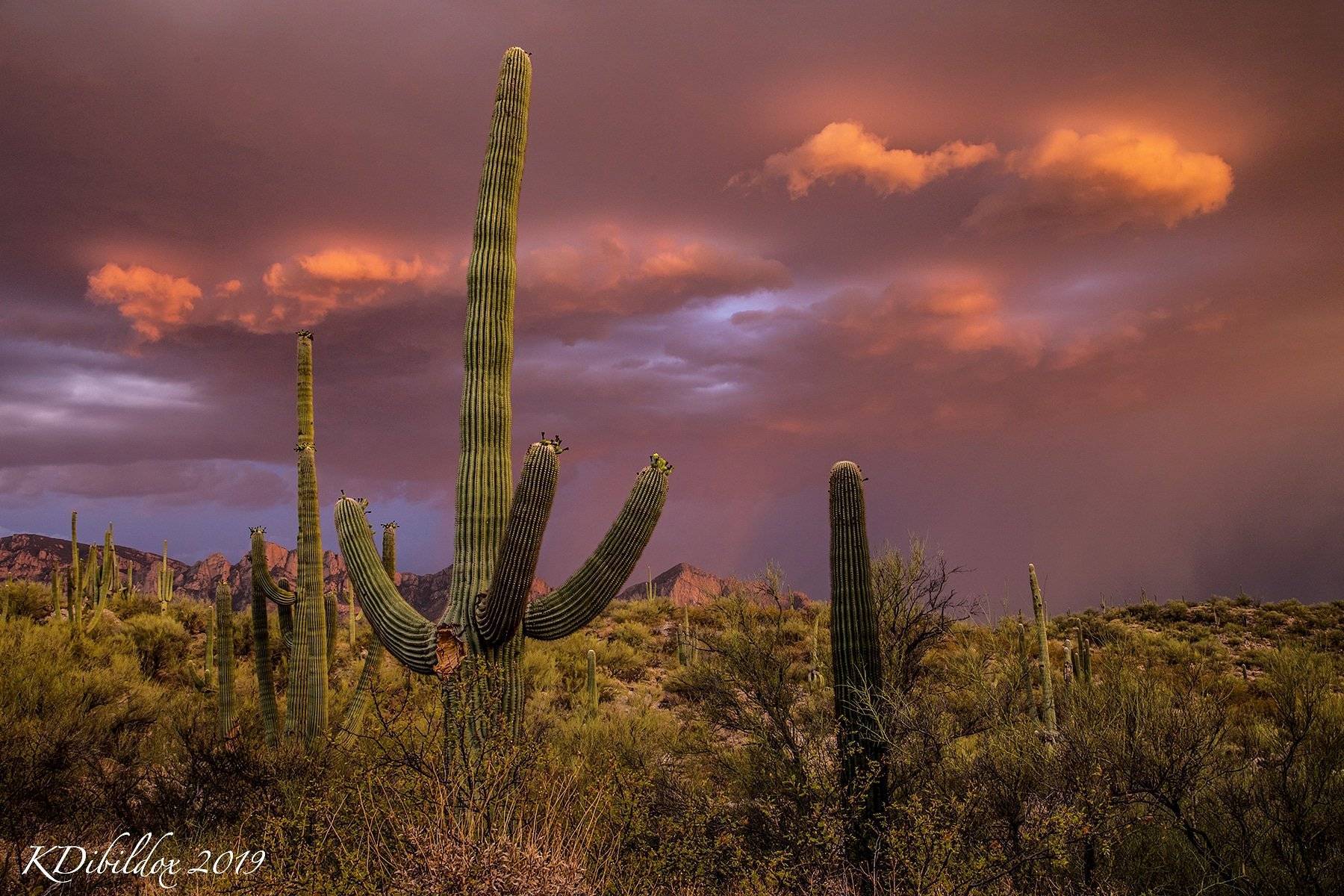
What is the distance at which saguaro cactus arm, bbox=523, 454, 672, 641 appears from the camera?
27.8 feet

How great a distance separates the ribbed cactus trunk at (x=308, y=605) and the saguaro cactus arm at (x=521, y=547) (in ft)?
13.9

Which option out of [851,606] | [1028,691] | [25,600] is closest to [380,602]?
[851,606]

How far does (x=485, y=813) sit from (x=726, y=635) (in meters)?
7.22

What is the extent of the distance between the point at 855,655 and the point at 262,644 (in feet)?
28.7

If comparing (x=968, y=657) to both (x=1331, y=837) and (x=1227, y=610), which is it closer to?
(x=1331, y=837)

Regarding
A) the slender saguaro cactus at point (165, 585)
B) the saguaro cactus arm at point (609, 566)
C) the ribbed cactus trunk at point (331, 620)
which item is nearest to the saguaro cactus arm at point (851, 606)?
the saguaro cactus arm at point (609, 566)

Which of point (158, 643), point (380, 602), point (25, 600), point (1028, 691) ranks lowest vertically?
point (1028, 691)

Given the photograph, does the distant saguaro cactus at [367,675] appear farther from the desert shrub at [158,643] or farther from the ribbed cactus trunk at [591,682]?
the desert shrub at [158,643]

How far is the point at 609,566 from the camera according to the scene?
8.55 metres

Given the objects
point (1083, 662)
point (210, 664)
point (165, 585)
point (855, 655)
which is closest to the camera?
point (855, 655)

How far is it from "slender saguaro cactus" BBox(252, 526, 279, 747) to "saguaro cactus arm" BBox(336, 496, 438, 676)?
3223 mm

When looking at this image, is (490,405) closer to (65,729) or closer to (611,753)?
(611,753)

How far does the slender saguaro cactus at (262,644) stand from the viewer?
1137cm

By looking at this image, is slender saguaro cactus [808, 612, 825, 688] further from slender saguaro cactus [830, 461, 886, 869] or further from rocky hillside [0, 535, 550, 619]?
rocky hillside [0, 535, 550, 619]
